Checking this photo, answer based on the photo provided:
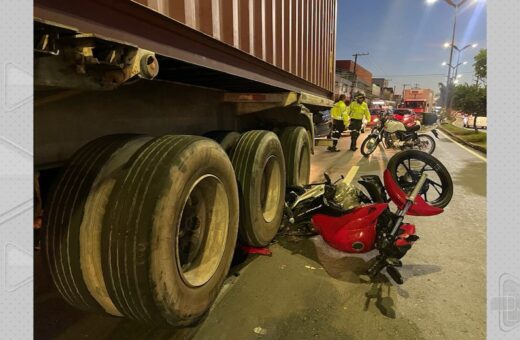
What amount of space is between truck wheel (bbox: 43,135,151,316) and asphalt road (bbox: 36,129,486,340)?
624 millimetres

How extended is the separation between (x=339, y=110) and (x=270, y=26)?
27.2 ft

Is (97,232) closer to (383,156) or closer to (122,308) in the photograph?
(122,308)

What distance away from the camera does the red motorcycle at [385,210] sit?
2.82 m

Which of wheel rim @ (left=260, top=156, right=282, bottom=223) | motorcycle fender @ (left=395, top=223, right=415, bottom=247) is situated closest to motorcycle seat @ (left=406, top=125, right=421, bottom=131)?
wheel rim @ (left=260, top=156, right=282, bottom=223)

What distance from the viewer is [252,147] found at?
3094 mm

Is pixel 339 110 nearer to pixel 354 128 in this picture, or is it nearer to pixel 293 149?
pixel 354 128

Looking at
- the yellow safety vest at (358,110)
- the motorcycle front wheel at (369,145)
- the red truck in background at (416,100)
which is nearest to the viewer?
the motorcycle front wheel at (369,145)

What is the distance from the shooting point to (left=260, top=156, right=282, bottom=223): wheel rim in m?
3.60

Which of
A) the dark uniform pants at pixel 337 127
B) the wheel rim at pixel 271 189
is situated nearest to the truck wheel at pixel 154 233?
the wheel rim at pixel 271 189

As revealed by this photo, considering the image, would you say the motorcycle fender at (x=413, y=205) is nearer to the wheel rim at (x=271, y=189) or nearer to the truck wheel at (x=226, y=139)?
the wheel rim at (x=271, y=189)

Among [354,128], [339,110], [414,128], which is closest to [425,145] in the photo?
[414,128]

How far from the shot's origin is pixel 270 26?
3516mm

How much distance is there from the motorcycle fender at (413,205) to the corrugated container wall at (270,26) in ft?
5.38
